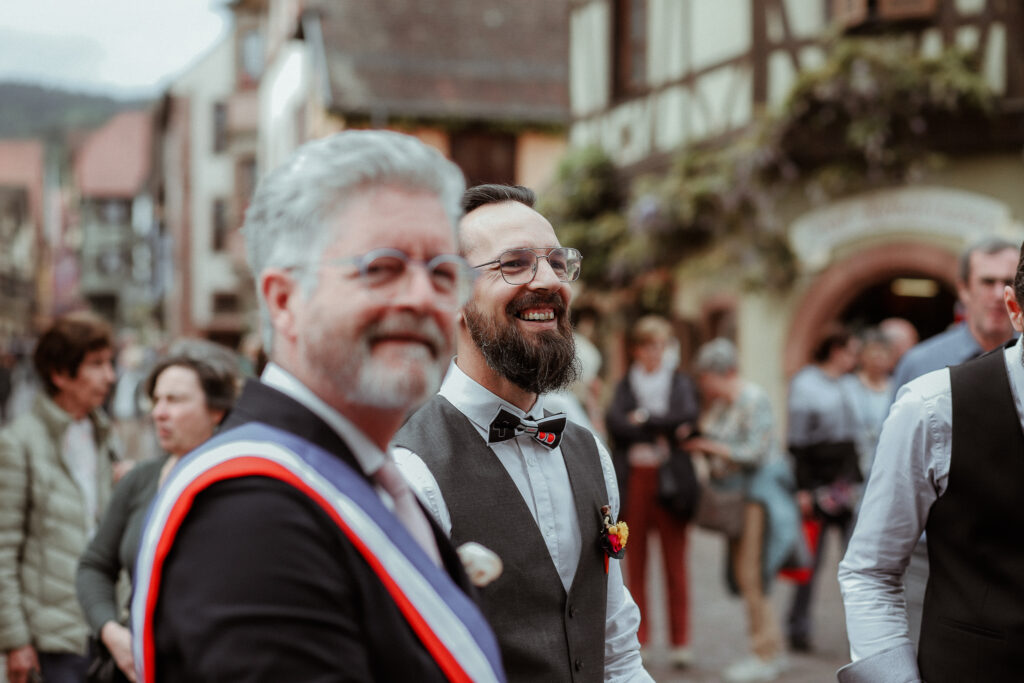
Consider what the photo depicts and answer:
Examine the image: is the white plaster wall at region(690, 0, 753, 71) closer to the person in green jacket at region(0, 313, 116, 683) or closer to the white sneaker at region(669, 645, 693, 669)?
the white sneaker at region(669, 645, 693, 669)

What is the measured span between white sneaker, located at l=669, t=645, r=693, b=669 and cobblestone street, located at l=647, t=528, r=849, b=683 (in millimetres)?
53

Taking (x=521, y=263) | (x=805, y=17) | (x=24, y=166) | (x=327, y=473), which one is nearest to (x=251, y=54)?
(x=805, y=17)

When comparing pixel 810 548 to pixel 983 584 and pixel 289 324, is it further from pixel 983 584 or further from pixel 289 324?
pixel 289 324

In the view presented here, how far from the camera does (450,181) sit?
4.75 feet

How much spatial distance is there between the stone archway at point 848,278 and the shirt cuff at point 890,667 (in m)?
9.08

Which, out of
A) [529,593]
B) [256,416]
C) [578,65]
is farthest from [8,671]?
[578,65]

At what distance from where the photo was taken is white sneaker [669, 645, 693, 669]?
6730mm

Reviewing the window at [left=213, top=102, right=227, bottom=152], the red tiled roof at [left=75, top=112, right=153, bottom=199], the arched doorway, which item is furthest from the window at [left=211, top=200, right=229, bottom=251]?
the arched doorway

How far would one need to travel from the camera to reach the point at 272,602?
3.90ft

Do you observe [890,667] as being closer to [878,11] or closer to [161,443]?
[161,443]

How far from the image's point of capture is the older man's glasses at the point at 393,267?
134 centimetres

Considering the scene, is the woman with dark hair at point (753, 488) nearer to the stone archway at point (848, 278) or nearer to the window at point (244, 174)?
the stone archway at point (848, 278)

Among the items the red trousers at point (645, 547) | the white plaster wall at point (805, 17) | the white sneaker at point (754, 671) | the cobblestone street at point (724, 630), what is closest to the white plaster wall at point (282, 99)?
the white plaster wall at point (805, 17)

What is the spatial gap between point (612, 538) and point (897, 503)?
69 cm
